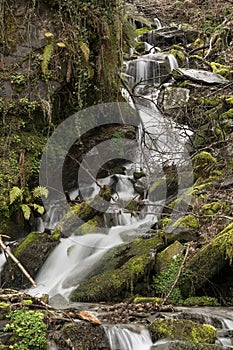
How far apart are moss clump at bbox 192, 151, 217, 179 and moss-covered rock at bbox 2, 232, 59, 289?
374cm

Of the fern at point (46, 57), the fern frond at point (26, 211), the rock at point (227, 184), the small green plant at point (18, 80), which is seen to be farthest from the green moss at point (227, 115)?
the fern frond at point (26, 211)

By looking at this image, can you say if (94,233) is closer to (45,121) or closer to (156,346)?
(45,121)

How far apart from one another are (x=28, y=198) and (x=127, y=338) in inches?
188

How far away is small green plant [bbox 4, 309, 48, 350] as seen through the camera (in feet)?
13.0

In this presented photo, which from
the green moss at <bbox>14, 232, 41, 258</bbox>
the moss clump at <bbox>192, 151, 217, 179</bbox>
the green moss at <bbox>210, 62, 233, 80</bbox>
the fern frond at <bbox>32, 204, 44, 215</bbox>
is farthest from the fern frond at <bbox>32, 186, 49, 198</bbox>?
the green moss at <bbox>210, 62, 233, 80</bbox>

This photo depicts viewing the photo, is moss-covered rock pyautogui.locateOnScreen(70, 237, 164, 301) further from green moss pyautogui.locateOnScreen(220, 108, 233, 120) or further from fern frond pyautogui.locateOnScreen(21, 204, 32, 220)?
green moss pyautogui.locateOnScreen(220, 108, 233, 120)

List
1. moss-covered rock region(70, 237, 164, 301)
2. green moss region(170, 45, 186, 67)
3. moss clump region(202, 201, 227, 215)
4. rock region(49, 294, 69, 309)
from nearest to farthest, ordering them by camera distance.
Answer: rock region(49, 294, 69, 309), moss-covered rock region(70, 237, 164, 301), moss clump region(202, 201, 227, 215), green moss region(170, 45, 186, 67)

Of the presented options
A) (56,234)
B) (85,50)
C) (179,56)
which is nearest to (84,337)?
(56,234)

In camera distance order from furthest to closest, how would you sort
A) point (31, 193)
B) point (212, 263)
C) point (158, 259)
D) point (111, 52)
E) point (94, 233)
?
point (111, 52)
point (31, 193)
point (94, 233)
point (158, 259)
point (212, 263)

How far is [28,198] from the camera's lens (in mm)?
8656

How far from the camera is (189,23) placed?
2025cm

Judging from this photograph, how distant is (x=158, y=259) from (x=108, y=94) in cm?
465

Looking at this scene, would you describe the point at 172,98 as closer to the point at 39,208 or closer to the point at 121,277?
the point at 39,208

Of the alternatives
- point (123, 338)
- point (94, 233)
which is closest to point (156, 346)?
point (123, 338)
